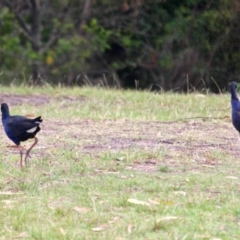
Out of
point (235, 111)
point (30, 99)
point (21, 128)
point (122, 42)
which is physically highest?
point (21, 128)

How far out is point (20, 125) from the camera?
25.2ft

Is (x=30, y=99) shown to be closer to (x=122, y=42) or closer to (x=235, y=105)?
(x=235, y=105)

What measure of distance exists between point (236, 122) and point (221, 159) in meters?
0.53

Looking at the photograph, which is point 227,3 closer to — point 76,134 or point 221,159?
point 76,134

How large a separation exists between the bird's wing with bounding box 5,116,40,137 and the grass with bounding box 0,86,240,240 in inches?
13.0

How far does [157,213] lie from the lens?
614 cm

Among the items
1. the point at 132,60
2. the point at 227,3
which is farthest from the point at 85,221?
the point at 132,60

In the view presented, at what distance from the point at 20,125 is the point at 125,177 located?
1097mm

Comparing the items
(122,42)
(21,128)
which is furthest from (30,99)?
(122,42)

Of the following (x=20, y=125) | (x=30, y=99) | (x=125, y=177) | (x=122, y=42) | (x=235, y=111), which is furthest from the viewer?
(x=122, y=42)

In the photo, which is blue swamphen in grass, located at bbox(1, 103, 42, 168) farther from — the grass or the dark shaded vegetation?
the dark shaded vegetation

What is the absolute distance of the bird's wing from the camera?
7648 millimetres

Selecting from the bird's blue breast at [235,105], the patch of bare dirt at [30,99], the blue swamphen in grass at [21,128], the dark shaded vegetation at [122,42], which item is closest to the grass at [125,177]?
the blue swamphen in grass at [21,128]

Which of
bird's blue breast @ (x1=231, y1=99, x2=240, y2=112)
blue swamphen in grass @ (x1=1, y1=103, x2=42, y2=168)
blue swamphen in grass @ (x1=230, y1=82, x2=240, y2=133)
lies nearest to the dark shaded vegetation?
blue swamphen in grass @ (x1=230, y1=82, x2=240, y2=133)
